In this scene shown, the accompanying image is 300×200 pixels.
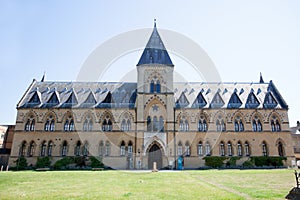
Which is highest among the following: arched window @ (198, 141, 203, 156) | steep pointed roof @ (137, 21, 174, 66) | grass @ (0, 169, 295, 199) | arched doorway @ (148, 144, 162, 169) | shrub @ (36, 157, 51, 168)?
steep pointed roof @ (137, 21, 174, 66)

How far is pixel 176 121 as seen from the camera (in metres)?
40.4

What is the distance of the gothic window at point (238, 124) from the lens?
136 feet

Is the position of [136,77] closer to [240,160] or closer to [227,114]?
[227,114]

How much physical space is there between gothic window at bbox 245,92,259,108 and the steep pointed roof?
640 inches

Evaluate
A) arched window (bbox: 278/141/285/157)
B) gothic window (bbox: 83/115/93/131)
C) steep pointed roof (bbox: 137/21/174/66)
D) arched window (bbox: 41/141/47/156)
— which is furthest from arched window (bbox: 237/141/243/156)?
arched window (bbox: 41/141/47/156)

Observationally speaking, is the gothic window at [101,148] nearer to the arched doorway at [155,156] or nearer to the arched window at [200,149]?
the arched doorway at [155,156]

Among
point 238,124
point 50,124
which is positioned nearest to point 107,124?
point 50,124

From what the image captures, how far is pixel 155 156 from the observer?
38.1 metres

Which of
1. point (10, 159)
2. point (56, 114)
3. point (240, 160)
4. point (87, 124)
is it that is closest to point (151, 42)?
point (87, 124)

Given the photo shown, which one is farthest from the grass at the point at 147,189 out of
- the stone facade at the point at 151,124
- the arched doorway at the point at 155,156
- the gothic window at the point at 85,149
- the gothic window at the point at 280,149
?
the gothic window at the point at 280,149

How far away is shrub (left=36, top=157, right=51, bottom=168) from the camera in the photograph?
38.2 metres

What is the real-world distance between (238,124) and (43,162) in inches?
1350

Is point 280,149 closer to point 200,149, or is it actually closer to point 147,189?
point 200,149

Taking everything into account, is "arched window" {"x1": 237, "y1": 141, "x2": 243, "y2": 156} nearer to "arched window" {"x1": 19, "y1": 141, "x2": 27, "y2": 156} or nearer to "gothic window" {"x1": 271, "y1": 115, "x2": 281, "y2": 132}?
"gothic window" {"x1": 271, "y1": 115, "x2": 281, "y2": 132}
